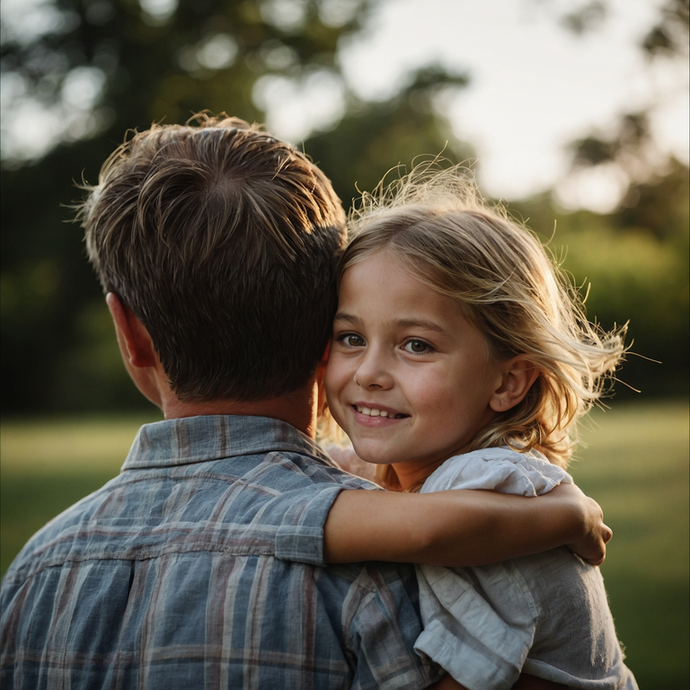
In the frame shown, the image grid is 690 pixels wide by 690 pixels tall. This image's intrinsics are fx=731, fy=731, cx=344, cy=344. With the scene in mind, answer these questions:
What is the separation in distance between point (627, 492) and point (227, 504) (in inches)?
286

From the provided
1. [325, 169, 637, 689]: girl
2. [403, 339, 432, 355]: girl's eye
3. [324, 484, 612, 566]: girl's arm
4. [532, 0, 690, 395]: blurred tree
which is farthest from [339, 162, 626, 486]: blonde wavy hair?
[532, 0, 690, 395]: blurred tree

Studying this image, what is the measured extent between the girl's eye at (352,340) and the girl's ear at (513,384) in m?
0.28

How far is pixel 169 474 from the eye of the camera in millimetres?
1206

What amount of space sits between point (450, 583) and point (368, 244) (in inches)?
25.9

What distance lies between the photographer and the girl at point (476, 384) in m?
1.13

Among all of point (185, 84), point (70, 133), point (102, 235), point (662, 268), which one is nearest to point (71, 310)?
point (70, 133)

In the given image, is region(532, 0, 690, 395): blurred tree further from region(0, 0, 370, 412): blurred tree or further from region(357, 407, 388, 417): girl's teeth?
region(357, 407, 388, 417): girl's teeth

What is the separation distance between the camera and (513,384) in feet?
4.77

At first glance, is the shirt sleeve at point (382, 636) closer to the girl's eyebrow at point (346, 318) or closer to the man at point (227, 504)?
the man at point (227, 504)

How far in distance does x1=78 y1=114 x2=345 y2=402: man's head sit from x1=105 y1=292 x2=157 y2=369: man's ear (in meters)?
0.02

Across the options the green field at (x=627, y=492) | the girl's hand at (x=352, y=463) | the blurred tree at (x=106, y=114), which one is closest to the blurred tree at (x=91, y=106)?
the blurred tree at (x=106, y=114)

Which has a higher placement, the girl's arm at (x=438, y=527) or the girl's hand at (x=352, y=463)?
the girl's arm at (x=438, y=527)

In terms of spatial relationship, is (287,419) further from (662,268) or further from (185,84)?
(185,84)

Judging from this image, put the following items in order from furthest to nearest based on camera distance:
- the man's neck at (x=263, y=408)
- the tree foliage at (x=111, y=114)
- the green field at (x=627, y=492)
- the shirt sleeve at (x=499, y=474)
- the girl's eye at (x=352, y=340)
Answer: the tree foliage at (x=111, y=114) < the green field at (x=627, y=492) < the girl's eye at (x=352, y=340) < the man's neck at (x=263, y=408) < the shirt sleeve at (x=499, y=474)
